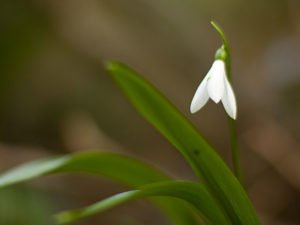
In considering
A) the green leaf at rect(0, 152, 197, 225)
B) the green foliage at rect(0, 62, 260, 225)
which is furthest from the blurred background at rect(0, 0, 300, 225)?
the green foliage at rect(0, 62, 260, 225)

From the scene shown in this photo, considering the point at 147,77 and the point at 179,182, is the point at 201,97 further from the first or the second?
the point at 147,77

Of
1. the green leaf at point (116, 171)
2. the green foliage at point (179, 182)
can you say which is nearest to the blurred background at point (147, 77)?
the green leaf at point (116, 171)

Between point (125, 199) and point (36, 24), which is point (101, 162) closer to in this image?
point (125, 199)

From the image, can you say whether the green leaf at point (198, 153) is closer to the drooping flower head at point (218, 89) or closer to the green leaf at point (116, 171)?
→ the drooping flower head at point (218, 89)

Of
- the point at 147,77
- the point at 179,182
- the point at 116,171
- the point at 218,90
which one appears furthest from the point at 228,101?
the point at 147,77

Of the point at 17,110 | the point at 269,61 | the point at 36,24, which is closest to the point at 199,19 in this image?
the point at 269,61

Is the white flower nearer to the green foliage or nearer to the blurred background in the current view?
the green foliage
